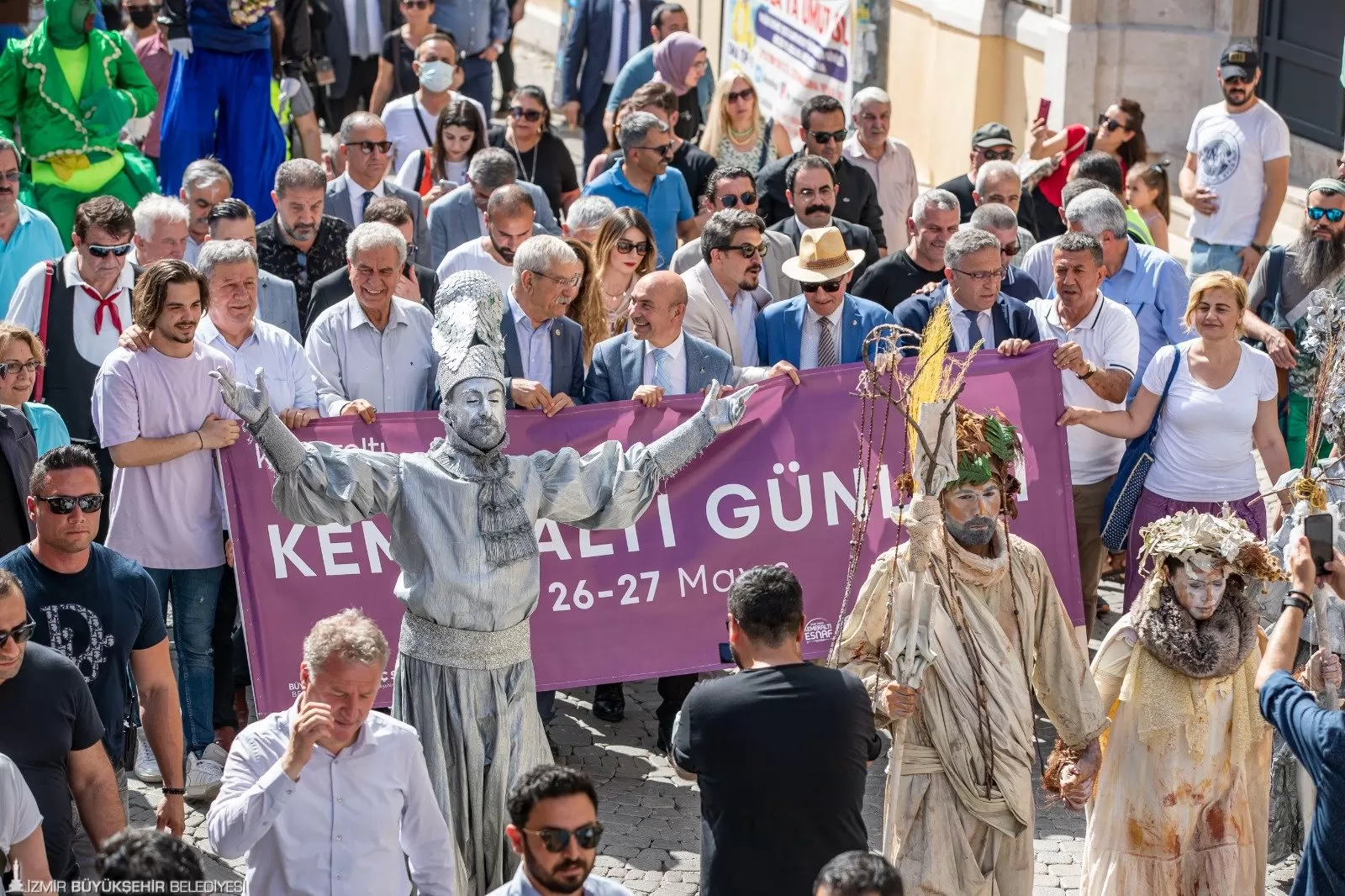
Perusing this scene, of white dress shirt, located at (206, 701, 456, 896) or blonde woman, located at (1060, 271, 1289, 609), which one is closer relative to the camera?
white dress shirt, located at (206, 701, 456, 896)

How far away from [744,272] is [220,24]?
5472 mm

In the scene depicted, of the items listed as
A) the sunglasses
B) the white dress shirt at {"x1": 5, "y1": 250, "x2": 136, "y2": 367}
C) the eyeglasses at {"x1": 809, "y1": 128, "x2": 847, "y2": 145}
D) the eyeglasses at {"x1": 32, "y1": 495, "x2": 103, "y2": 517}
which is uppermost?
the eyeglasses at {"x1": 809, "y1": 128, "x2": 847, "y2": 145}

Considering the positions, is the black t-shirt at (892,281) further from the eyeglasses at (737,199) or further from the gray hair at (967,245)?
the eyeglasses at (737,199)

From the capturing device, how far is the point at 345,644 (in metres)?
5.34

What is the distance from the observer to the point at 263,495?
25.5ft

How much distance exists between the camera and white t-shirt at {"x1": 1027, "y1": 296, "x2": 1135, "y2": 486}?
8.70 m

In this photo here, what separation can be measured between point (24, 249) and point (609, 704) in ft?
11.8

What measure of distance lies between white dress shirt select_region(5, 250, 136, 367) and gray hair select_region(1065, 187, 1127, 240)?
4.36 m

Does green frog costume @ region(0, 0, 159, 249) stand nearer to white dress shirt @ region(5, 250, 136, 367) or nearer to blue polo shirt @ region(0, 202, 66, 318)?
blue polo shirt @ region(0, 202, 66, 318)

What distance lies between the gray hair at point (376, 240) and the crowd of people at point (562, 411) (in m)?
0.02

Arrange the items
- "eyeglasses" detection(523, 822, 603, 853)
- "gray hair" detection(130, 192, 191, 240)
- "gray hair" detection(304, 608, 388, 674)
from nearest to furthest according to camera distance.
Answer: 1. "eyeglasses" detection(523, 822, 603, 853)
2. "gray hair" detection(304, 608, 388, 674)
3. "gray hair" detection(130, 192, 191, 240)

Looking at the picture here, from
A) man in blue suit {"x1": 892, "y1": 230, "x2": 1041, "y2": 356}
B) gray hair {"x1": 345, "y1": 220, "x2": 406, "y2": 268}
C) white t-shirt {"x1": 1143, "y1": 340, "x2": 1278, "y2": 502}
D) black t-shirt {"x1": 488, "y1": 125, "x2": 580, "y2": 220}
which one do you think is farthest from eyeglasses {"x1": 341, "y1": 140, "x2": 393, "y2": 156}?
white t-shirt {"x1": 1143, "y1": 340, "x2": 1278, "y2": 502}

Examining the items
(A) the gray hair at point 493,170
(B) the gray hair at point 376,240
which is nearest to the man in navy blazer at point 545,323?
(B) the gray hair at point 376,240

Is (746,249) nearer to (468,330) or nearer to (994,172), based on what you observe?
(994,172)
